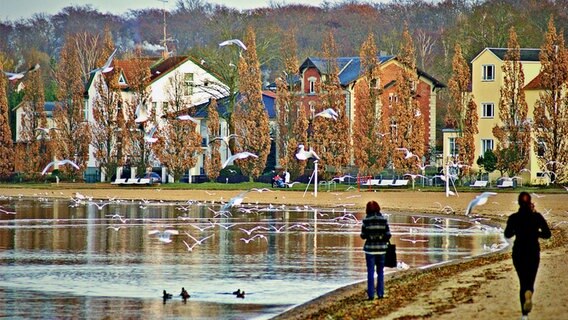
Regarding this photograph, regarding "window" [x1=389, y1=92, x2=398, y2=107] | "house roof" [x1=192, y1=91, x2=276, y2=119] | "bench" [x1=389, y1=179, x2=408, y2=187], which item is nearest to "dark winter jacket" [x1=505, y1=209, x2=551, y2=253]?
"bench" [x1=389, y1=179, x2=408, y2=187]

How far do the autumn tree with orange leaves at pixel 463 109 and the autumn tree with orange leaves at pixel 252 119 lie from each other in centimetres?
1237

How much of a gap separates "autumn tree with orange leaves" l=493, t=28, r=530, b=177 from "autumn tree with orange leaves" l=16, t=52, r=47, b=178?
120ft

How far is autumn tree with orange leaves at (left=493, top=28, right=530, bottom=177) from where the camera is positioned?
71.3 metres

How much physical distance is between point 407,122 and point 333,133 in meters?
4.86

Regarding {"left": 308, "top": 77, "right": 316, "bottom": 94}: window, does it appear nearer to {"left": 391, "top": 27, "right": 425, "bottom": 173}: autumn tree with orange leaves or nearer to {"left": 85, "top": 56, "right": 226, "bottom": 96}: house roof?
{"left": 85, "top": 56, "right": 226, "bottom": 96}: house roof

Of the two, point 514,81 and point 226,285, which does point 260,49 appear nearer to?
point 514,81

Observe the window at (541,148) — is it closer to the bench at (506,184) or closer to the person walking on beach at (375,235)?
the bench at (506,184)

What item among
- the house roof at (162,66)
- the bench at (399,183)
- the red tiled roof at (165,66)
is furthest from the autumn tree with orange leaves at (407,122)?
the red tiled roof at (165,66)

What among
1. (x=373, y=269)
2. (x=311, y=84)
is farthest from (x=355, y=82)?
(x=373, y=269)

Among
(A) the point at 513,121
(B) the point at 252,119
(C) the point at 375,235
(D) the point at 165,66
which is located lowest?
(C) the point at 375,235

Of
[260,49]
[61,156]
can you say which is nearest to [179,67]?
[260,49]

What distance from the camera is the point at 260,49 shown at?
96.8m

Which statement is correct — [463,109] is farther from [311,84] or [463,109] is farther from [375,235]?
[375,235]

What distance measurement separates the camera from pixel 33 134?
95.6 m
